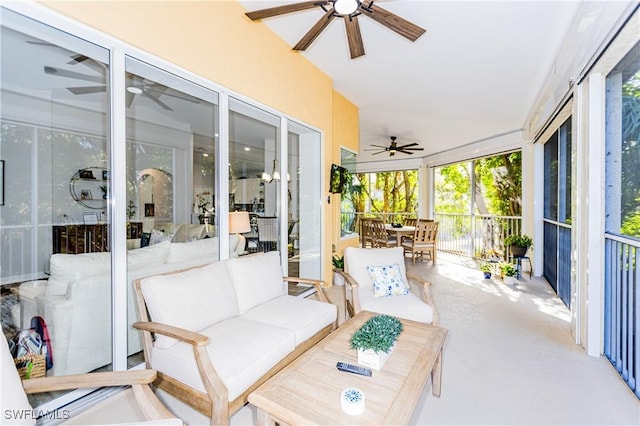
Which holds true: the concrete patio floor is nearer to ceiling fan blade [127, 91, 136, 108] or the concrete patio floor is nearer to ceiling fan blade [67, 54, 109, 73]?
ceiling fan blade [127, 91, 136, 108]

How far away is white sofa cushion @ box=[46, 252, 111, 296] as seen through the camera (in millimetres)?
2020

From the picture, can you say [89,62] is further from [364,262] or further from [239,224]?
[364,262]

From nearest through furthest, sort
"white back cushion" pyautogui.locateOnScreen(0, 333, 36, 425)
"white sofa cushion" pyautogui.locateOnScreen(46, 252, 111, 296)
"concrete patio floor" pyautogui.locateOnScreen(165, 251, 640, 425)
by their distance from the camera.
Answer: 1. "white back cushion" pyautogui.locateOnScreen(0, 333, 36, 425)
2. "concrete patio floor" pyautogui.locateOnScreen(165, 251, 640, 425)
3. "white sofa cushion" pyautogui.locateOnScreen(46, 252, 111, 296)

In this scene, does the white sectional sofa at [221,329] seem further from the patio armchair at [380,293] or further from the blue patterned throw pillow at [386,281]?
the blue patterned throw pillow at [386,281]

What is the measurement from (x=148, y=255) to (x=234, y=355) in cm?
119

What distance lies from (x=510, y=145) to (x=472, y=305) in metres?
3.78

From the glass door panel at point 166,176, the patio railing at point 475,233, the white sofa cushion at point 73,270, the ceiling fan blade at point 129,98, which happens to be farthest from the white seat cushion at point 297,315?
the patio railing at point 475,233

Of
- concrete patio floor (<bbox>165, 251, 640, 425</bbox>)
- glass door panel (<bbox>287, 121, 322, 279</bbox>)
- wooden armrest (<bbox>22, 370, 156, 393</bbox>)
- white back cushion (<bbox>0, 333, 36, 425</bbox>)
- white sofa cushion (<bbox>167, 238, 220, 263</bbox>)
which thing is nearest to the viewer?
white back cushion (<bbox>0, 333, 36, 425</bbox>)

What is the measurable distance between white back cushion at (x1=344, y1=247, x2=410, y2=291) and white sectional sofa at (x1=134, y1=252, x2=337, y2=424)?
600 millimetres

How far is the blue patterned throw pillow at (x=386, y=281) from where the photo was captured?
279 cm

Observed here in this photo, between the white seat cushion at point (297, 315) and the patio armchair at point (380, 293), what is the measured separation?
305mm

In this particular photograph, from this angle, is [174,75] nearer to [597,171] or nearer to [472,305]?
[597,171]

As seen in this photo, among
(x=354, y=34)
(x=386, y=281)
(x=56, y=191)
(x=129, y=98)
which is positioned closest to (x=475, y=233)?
(x=386, y=281)

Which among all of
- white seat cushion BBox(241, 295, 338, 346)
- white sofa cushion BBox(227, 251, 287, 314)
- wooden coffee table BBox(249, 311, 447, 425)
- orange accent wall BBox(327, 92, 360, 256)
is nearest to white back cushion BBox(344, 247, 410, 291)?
white seat cushion BBox(241, 295, 338, 346)
